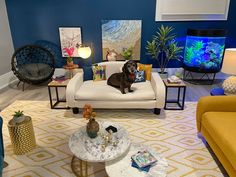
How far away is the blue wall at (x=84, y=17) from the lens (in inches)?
191

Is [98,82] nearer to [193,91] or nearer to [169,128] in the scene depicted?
[169,128]

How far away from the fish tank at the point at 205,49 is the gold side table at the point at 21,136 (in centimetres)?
380

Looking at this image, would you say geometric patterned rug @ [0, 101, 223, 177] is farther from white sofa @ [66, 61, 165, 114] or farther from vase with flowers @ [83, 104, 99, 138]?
vase with flowers @ [83, 104, 99, 138]

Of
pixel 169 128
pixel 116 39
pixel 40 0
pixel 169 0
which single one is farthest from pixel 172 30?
pixel 40 0

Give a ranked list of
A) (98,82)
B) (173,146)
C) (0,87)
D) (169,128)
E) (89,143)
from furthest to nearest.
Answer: (0,87) < (98,82) < (169,128) < (173,146) < (89,143)

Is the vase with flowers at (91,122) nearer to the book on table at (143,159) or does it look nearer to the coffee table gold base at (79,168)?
the coffee table gold base at (79,168)

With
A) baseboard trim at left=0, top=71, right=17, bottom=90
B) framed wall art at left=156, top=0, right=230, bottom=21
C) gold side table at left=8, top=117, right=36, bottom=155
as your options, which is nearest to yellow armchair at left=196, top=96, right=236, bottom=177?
gold side table at left=8, top=117, right=36, bottom=155

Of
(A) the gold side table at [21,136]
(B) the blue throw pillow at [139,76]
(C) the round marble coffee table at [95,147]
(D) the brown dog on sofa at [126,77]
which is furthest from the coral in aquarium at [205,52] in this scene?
(A) the gold side table at [21,136]

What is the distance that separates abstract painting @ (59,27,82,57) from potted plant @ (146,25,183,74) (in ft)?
5.65

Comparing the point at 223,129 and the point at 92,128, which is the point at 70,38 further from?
the point at 223,129

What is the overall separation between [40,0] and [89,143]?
161 inches

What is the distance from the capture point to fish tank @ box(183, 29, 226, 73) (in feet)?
14.9

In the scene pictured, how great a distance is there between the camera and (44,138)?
2.89 metres

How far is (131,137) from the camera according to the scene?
2.87 m
